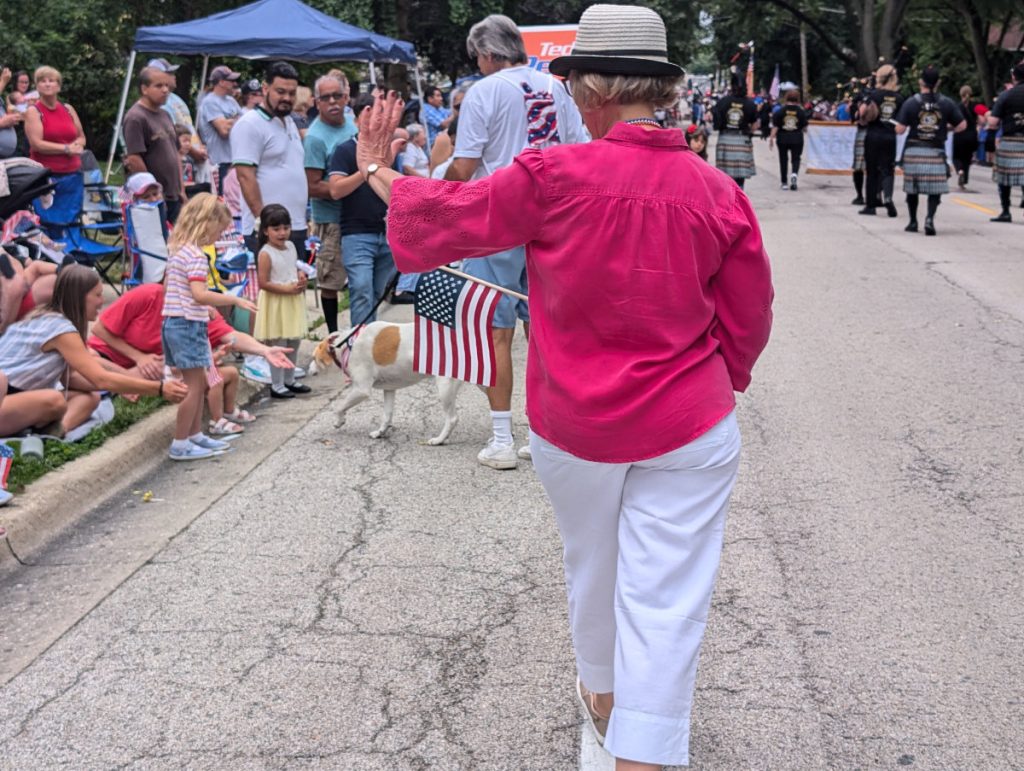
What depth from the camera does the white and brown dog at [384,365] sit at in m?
6.73

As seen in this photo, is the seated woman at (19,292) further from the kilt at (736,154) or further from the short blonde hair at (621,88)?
the kilt at (736,154)

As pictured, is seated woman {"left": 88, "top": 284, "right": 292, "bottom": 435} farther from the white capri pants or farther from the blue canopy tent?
the blue canopy tent

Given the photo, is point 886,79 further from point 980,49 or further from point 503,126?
point 980,49

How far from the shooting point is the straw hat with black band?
112 inches

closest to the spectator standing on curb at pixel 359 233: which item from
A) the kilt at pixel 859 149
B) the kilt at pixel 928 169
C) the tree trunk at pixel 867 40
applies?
the kilt at pixel 928 169

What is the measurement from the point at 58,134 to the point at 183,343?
583 cm

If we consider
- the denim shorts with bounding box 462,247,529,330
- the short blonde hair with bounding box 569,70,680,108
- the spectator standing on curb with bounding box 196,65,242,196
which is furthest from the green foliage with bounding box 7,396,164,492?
the spectator standing on curb with bounding box 196,65,242,196

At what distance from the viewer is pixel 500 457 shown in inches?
246

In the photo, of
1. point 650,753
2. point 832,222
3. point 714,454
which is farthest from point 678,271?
point 832,222

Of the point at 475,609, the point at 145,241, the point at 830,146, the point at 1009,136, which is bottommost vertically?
the point at 830,146

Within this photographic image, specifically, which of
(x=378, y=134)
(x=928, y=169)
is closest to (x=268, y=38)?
(x=928, y=169)

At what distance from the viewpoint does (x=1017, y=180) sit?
17016 millimetres

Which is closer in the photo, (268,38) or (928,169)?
(268,38)

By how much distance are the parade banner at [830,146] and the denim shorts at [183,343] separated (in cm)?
2248
